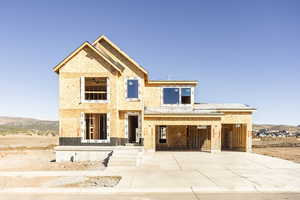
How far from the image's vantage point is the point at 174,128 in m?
24.1

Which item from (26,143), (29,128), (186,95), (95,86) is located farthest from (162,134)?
(29,128)

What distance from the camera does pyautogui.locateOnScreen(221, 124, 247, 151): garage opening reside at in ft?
77.8

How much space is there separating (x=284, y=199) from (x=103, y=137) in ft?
51.2

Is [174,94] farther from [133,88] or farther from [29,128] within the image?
[29,128]

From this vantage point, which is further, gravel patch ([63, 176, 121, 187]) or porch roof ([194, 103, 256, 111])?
porch roof ([194, 103, 256, 111])

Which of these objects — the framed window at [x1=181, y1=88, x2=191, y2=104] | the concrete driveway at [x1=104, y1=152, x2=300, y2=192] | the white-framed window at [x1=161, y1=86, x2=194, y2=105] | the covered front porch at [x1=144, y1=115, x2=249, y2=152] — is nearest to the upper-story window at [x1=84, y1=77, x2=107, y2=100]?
the white-framed window at [x1=161, y1=86, x2=194, y2=105]

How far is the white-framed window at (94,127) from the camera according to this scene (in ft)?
62.4

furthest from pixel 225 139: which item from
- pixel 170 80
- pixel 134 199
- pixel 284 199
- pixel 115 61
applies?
pixel 134 199

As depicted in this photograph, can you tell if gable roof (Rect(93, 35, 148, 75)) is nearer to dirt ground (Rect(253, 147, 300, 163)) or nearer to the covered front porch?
the covered front porch

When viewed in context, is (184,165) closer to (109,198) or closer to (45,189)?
(109,198)

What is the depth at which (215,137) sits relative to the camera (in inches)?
843

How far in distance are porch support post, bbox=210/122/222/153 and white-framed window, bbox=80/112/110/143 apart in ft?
32.9

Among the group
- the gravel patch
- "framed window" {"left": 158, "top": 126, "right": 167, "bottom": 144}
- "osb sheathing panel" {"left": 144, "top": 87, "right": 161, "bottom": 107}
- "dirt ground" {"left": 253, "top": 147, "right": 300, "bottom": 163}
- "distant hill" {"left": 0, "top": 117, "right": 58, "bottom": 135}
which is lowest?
"distant hill" {"left": 0, "top": 117, "right": 58, "bottom": 135}

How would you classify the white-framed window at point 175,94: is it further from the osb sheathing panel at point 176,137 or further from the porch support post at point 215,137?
the porch support post at point 215,137
